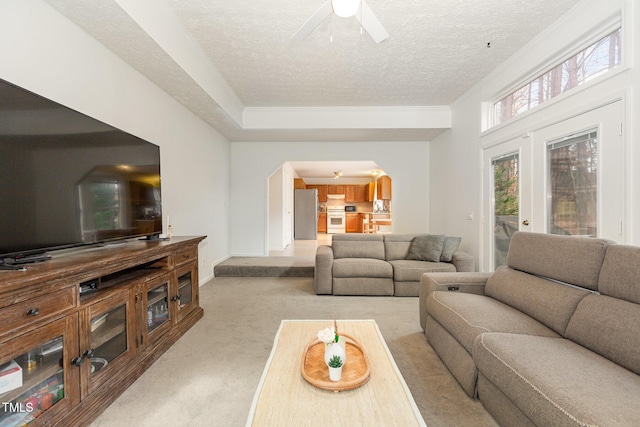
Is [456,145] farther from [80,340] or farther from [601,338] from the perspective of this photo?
[80,340]

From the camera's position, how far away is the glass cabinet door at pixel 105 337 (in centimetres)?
149

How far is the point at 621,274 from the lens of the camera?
1411 mm

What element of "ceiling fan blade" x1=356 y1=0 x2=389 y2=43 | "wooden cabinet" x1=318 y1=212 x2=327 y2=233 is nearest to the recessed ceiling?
"wooden cabinet" x1=318 y1=212 x2=327 y2=233

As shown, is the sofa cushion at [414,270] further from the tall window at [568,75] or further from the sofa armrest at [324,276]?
the tall window at [568,75]

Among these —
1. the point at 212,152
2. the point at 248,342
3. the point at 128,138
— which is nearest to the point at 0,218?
the point at 128,138

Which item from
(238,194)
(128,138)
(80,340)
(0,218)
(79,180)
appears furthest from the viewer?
(238,194)

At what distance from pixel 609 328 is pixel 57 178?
2.95 m

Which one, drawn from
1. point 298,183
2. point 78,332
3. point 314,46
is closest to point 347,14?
point 314,46

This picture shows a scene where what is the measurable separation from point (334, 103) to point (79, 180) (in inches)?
141

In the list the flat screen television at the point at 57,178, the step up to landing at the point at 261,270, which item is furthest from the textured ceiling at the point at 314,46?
the step up to landing at the point at 261,270

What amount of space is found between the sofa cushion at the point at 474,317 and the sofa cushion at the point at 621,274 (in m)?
0.38

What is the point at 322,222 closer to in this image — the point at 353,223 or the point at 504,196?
the point at 353,223

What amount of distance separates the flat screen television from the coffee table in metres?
1.35

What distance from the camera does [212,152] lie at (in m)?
4.59
